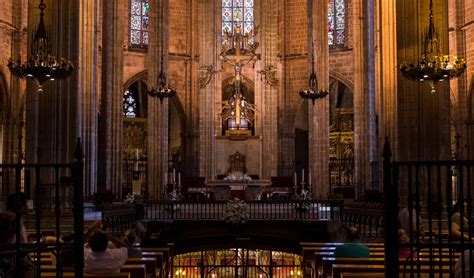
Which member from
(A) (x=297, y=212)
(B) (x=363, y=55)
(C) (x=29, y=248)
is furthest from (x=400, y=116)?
(C) (x=29, y=248)

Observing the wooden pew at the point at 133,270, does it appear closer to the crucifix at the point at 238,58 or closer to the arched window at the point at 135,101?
the crucifix at the point at 238,58

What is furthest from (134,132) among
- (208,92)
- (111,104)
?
(111,104)

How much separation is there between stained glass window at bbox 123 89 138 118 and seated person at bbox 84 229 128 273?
93.7 ft

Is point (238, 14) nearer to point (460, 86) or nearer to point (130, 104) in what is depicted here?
point (130, 104)

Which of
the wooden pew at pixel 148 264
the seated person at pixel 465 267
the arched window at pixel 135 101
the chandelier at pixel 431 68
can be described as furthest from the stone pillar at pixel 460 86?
the seated person at pixel 465 267

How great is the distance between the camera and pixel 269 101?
31.5 metres

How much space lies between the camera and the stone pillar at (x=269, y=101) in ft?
102

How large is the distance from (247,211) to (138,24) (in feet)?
61.4

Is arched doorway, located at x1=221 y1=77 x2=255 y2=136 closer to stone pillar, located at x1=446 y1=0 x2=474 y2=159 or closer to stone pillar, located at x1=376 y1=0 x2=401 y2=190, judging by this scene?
stone pillar, located at x1=376 y1=0 x2=401 y2=190

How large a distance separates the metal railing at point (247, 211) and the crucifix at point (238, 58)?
10.6 meters

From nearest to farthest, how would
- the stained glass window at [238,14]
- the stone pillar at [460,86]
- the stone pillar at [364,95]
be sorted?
1. the stone pillar at [364,95]
2. the stone pillar at [460,86]
3. the stained glass window at [238,14]

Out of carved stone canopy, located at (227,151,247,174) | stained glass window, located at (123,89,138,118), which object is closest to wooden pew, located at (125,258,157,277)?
carved stone canopy, located at (227,151,247,174)

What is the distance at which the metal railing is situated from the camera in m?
19.1

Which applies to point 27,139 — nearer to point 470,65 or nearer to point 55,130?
point 55,130
